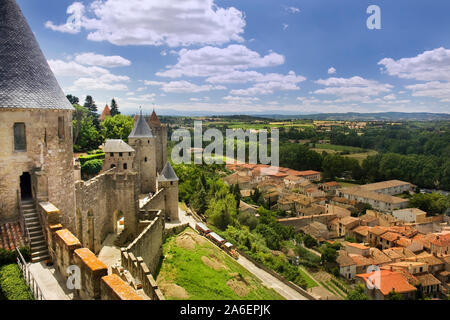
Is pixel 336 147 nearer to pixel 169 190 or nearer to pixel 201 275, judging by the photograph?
pixel 169 190

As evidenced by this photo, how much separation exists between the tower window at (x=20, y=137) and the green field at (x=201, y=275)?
33.0 feet

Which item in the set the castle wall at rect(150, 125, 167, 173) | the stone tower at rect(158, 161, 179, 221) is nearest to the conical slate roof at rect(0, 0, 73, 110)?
the stone tower at rect(158, 161, 179, 221)

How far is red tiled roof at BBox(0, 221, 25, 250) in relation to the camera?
30.3 feet

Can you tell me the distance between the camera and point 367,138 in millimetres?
128875

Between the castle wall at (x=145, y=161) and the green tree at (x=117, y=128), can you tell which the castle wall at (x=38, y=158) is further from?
the green tree at (x=117, y=128)

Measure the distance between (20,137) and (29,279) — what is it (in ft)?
13.5

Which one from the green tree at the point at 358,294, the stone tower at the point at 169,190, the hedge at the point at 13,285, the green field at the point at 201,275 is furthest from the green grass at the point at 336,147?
the hedge at the point at 13,285

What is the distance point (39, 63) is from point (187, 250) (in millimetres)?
15070

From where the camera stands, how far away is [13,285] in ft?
25.5

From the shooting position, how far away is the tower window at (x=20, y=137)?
979cm

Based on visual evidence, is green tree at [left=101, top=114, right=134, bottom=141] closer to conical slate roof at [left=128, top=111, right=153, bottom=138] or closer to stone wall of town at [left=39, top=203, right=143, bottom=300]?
conical slate roof at [left=128, top=111, right=153, bottom=138]

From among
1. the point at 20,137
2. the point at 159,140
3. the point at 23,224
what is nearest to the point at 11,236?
the point at 23,224

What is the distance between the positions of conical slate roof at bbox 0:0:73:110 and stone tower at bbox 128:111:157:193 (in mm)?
17775
